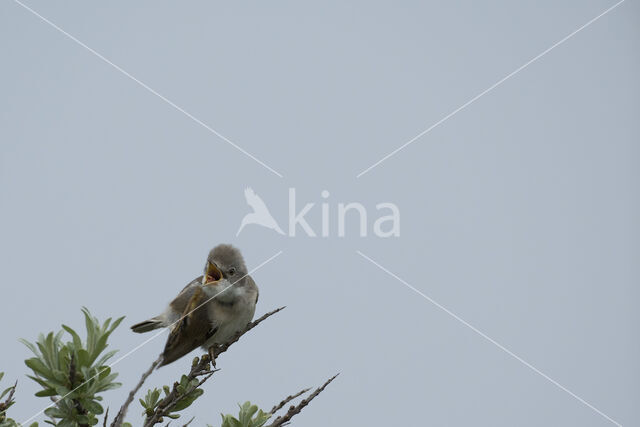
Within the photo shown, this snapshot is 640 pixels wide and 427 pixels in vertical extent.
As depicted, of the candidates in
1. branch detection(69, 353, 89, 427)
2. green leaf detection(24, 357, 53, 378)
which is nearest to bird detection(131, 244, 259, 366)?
branch detection(69, 353, 89, 427)

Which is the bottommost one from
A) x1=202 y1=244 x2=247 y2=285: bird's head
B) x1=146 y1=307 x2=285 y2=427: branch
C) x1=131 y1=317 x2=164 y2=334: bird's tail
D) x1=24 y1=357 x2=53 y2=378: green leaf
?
x1=24 y1=357 x2=53 y2=378: green leaf

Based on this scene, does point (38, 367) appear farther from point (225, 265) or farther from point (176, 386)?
point (225, 265)

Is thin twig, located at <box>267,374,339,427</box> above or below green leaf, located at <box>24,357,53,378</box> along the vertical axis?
above

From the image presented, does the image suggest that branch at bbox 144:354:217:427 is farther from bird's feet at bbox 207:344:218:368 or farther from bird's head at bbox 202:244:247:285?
bird's head at bbox 202:244:247:285

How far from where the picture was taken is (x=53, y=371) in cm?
367

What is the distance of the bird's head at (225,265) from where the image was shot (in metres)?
5.16

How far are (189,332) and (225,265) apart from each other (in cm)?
65

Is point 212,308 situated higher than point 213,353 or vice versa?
point 212,308

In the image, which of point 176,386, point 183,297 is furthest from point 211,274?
point 176,386

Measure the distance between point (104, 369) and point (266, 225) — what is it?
1741 mm

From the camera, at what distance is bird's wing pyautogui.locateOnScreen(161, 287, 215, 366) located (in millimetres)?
4656

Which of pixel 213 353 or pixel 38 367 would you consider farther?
pixel 213 353

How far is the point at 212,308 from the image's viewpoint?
4.93 metres

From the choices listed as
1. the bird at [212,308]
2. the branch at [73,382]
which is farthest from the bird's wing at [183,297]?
the branch at [73,382]
